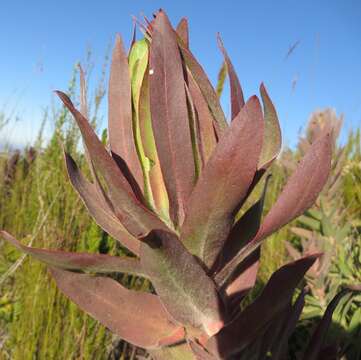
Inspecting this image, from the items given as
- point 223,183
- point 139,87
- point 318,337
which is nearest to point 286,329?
point 318,337

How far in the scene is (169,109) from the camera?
51 centimetres

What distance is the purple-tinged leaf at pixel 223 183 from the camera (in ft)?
1.47

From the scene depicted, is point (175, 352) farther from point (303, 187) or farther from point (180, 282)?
point (303, 187)

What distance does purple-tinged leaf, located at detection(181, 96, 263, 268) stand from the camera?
17.7 inches

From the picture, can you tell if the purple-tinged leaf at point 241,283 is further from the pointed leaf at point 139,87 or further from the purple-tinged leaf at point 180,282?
the pointed leaf at point 139,87

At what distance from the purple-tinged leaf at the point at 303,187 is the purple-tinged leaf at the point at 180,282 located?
8cm

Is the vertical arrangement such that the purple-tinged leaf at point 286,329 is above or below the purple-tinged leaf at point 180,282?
below

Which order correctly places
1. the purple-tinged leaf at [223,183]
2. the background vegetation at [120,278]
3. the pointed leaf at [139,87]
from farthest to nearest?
the background vegetation at [120,278], the pointed leaf at [139,87], the purple-tinged leaf at [223,183]

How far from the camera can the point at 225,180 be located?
47cm

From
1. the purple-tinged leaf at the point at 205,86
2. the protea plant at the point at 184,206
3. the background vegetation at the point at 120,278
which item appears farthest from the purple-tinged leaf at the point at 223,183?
the background vegetation at the point at 120,278

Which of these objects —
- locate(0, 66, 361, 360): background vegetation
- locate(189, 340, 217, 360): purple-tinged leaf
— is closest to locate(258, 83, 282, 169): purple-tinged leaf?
locate(189, 340, 217, 360): purple-tinged leaf

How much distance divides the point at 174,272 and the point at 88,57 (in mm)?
3089

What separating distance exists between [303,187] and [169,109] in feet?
0.57

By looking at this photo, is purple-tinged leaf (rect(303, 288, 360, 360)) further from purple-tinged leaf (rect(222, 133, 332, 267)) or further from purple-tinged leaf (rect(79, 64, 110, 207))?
purple-tinged leaf (rect(79, 64, 110, 207))
